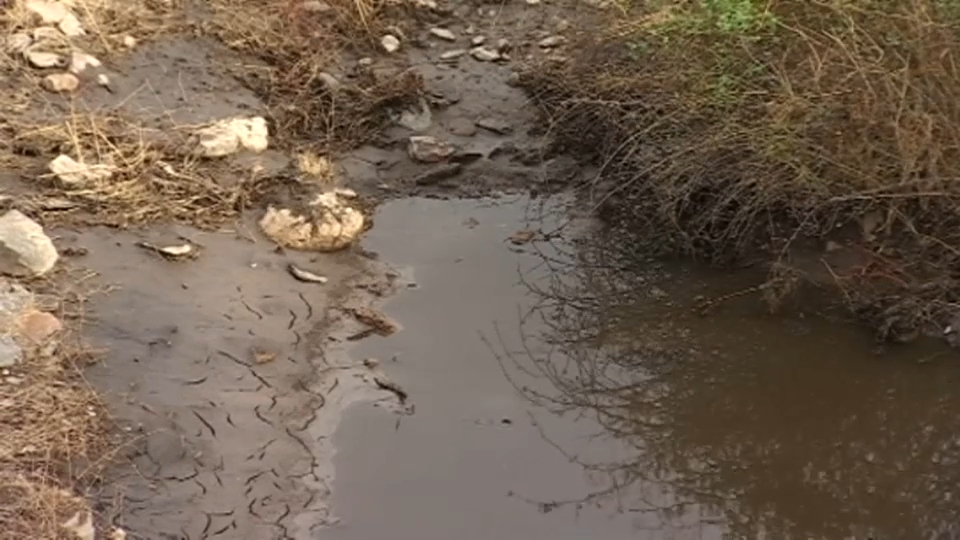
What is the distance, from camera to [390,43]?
5914 millimetres

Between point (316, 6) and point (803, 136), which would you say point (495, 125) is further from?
point (803, 136)

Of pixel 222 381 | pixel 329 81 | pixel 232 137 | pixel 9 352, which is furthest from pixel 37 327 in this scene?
pixel 329 81

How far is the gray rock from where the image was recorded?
3.68 metres

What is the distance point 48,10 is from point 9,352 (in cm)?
220

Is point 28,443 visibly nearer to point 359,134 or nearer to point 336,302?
point 336,302

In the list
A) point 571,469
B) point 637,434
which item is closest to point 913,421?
point 637,434

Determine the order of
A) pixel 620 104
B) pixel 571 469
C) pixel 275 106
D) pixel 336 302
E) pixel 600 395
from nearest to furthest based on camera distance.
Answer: pixel 571 469 < pixel 600 395 < pixel 336 302 < pixel 620 104 < pixel 275 106

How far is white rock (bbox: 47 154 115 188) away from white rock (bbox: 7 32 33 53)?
0.75m

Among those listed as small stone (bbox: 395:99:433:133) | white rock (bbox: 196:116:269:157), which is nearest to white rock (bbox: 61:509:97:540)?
white rock (bbox: 196:116:269:157)

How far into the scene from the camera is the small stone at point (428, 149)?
5.34 meters

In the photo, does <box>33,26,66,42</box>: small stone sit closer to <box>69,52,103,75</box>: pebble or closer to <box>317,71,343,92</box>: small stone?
<box>69,52,103,75</box>: pebble

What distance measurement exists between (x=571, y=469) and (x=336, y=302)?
48.1 inches

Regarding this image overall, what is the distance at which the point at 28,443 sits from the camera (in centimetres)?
342

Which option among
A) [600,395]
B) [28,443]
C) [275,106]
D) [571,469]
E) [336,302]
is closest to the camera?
[28,443]
